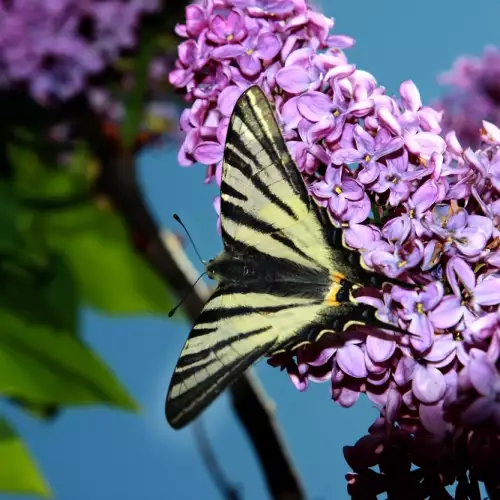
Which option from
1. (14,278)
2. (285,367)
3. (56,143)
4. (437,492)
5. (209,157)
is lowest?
(437,492)

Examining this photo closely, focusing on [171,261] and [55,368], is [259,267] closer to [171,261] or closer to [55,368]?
[171,261]

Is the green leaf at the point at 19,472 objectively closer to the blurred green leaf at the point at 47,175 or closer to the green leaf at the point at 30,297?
the green leaf at the point at 30,297

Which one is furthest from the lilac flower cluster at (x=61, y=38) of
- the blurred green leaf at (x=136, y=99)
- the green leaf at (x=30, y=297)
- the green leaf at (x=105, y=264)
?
the green leaf at (x=105, y=264)

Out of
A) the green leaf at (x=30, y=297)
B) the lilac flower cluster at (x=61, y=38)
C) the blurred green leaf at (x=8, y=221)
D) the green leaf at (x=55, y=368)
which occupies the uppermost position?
the lilac flower cluster at (x=61, y=38)

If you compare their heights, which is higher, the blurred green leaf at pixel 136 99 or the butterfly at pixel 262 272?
the blurred green leaf at pixel 136 99

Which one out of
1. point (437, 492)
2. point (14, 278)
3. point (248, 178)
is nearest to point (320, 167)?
point (248, 178)

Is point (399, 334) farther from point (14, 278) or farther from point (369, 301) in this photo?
point (14, 278)

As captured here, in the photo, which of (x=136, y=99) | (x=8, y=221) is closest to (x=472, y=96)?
(x=136, y=99)
